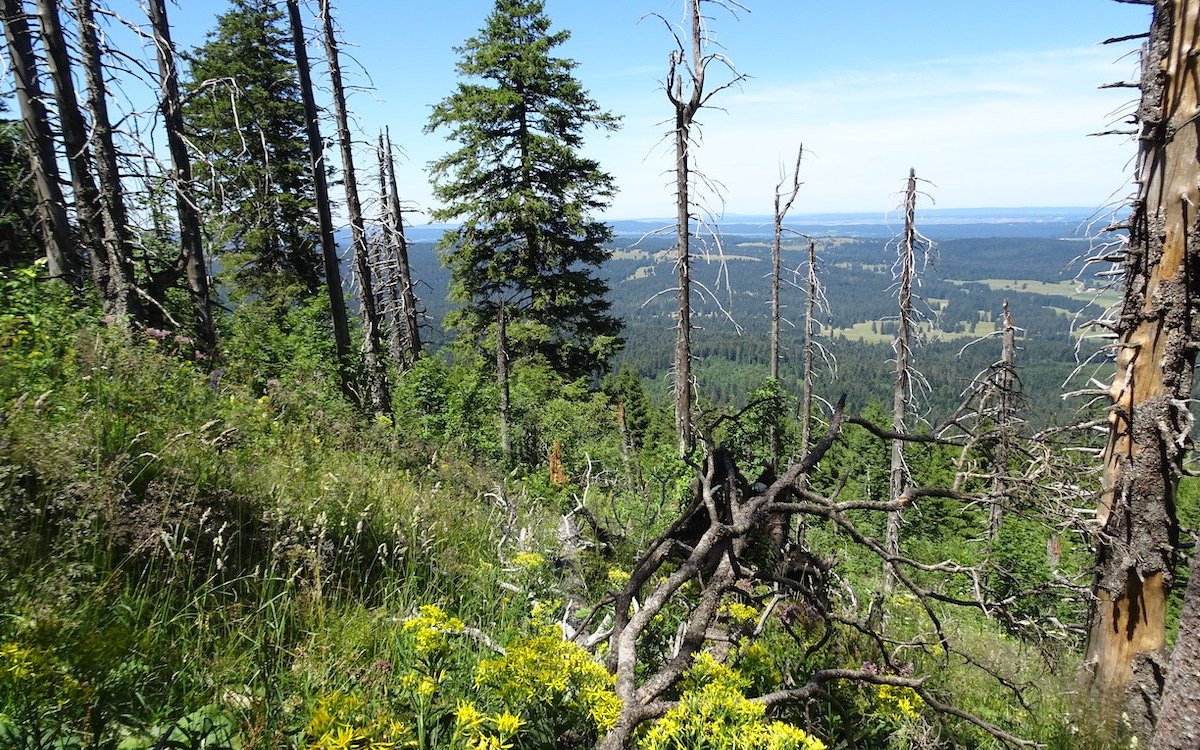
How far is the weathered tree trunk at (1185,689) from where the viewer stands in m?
2.78

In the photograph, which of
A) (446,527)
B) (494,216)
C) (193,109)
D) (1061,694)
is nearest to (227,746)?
(446,527)

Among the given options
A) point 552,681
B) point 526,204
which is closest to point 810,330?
point 526,204

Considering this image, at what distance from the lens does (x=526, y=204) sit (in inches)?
720

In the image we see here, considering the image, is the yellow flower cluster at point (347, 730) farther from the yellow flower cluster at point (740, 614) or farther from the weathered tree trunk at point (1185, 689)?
the weathered tree trunk at point (1185, 689)

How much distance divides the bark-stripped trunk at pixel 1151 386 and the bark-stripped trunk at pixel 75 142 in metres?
8.45

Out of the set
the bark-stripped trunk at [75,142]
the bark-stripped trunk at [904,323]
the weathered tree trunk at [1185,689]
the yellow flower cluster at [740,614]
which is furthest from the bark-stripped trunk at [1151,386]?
the bark-stripped trunk at [904,323]

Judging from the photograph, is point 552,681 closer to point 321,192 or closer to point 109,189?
point 109,189

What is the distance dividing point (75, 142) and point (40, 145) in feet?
1.30

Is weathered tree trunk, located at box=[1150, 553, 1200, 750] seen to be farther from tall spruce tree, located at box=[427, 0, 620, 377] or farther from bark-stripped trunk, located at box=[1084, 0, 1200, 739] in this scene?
tall spruce tree, located at box=[427, 0, 620, 377]

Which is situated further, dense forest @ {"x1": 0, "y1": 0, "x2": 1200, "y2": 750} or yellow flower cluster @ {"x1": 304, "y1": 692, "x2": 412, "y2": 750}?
dense forest @ {"x1": 0, "y1": 0, "x2": 1200, "y2": 750}

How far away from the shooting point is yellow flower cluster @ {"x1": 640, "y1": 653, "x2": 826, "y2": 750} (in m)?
1.56

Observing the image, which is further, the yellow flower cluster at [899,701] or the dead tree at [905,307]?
the dead tree at [905,307]

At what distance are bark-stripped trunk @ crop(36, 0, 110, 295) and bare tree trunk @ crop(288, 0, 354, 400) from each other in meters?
3.96

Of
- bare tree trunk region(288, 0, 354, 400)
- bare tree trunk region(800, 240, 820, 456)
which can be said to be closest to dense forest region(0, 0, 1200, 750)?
bare tree trunk region(288, 0, 354, 400)
